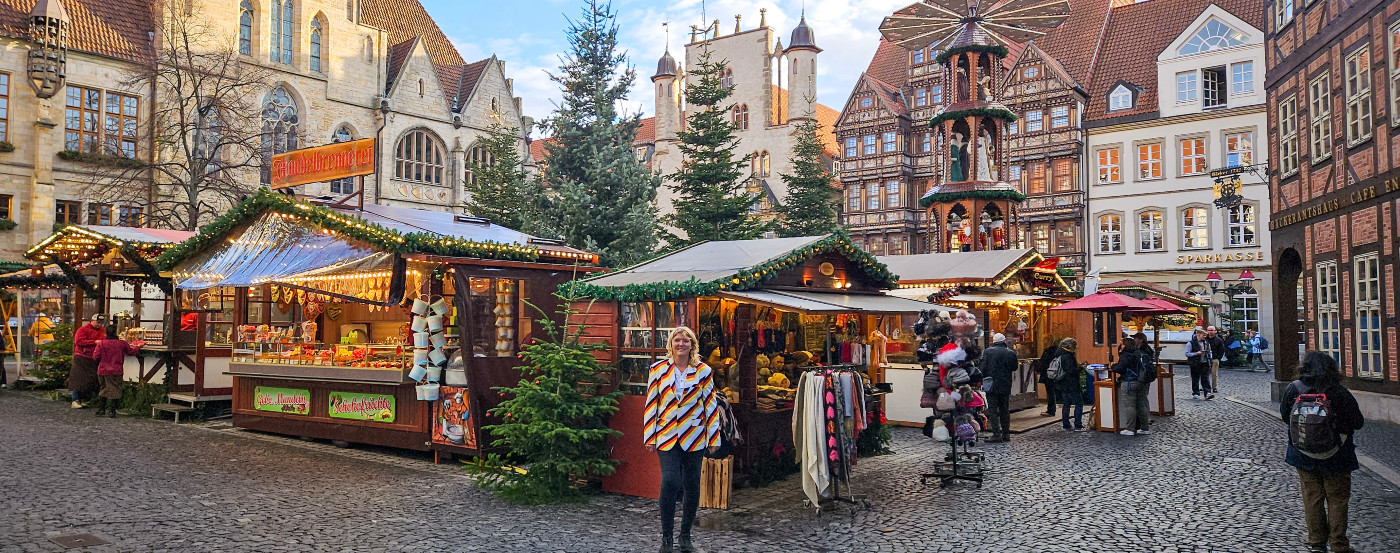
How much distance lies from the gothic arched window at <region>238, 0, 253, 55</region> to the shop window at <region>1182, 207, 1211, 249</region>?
3597 cm

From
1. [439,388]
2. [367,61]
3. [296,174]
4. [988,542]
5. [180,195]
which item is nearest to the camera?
[988,542]

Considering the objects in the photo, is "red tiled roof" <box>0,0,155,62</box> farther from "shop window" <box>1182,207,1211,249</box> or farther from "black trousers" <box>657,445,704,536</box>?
"shop window" <box>1182,207,1211,249</box>

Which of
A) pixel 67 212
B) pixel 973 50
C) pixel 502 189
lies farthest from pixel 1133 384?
pixel 67 212

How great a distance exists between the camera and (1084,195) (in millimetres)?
41031

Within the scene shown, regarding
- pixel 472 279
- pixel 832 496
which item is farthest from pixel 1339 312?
pixel 472 279

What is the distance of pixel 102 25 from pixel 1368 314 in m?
36.6

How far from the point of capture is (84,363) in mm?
17125

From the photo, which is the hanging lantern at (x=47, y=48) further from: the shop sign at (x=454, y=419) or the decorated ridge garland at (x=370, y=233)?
the shop sign at (x=454, y=419)

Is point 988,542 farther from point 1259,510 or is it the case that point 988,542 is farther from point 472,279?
point 472,279

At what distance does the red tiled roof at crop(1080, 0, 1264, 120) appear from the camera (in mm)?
40094

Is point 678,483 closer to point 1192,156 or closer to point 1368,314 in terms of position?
point 1368,314

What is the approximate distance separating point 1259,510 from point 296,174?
12.1 meters

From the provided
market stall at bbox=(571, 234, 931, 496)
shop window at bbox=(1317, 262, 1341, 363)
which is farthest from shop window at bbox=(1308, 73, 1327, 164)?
market stall at bbox=(571, 234, 931, 496)

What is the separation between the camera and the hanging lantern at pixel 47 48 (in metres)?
30.5
